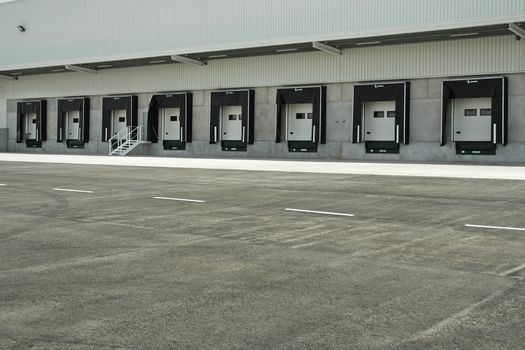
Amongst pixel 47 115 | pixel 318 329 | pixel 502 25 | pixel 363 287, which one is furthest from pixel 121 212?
pixel 47 115

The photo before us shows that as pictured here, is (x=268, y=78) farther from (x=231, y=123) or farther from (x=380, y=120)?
(x=380, y=120)

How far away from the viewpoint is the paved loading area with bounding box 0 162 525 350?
14.0ft

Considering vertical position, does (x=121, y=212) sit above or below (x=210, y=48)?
below

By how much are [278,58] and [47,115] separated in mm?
20999

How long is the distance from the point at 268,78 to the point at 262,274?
31368 millimetres

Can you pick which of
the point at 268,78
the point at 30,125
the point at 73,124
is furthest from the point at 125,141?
the point at 30,125

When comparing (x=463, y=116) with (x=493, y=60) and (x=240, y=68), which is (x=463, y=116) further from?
(x=240, y=68)

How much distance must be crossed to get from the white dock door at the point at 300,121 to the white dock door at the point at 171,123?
839 cm

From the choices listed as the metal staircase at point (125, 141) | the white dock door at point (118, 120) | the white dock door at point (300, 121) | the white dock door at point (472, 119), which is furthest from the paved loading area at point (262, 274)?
the white dock door at point (118, 120)

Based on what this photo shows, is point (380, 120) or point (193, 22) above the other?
point (193, 22)

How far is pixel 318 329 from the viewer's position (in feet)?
14.3

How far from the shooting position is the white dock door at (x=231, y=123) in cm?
3800

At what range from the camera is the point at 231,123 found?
38406mm

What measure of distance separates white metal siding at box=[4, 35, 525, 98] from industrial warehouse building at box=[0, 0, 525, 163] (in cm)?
7
